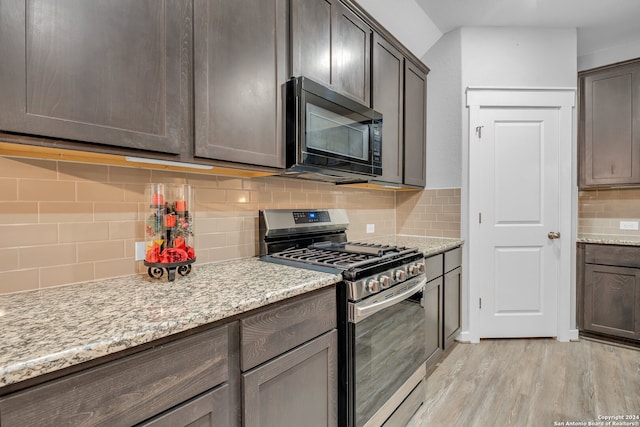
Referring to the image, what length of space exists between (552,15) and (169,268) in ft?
11.1

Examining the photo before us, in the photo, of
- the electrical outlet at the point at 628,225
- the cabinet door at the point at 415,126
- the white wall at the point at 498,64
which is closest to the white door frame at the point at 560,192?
the white wall at the point at 498,64

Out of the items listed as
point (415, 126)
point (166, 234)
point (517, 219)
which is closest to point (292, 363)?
point (166, 234)

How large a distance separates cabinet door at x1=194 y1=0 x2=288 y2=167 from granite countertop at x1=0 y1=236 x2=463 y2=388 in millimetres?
514

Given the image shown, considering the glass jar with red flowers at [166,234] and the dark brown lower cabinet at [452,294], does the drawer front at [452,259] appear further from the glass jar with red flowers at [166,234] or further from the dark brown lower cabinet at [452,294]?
the glass jar with red flowers at [166,234]

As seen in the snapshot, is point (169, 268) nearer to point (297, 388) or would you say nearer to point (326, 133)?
point (297, 388)

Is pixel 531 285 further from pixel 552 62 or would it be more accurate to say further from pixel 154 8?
pixel 154 8

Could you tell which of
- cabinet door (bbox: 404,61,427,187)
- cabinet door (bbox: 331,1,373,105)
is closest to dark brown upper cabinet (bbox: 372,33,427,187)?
cabinet door (bbox: 404,61,427,187)

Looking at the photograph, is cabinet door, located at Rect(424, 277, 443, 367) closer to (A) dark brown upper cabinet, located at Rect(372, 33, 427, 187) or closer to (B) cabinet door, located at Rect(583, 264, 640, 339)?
(A) dark brown upper cabinet, located at Rect(372, 33, 427, 187)

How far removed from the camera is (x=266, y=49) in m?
1.46

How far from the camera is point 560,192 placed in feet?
9.07

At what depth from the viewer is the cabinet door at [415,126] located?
8.77 feet

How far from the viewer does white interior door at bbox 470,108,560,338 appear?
279cm

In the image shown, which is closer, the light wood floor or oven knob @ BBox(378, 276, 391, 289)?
oven knob @ BBox(378, 276, 391, 289)

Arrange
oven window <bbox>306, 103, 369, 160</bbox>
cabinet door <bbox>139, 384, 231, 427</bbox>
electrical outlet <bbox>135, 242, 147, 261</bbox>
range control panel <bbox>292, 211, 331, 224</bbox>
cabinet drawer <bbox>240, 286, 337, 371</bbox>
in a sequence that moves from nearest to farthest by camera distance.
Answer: cabinet door <bbox>139, 384, 231, 427</bbox> < cabinet drawer <bbox>240, 286, 337, 371</bbox> < electrical outlet <bbox>135, 242, 147, 261</bbox> < oven window <bbox>306, 103, 369, 160</bbox> < range control panel <bbox>292, 211, 331, 224</bbox>
